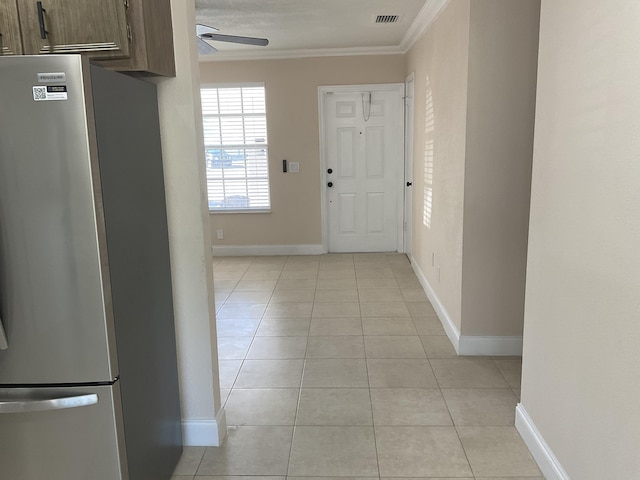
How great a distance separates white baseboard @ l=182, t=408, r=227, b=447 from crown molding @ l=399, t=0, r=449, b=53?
331cm

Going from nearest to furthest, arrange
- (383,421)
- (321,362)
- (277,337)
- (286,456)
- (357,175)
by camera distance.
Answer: (286,456), (383,421), (321,362), (277,337), (357,175)

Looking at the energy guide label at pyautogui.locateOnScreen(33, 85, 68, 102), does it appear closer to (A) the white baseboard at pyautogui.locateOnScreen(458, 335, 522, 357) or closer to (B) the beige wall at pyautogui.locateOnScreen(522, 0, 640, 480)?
(B) the beige wall at pyautogui.locateOnScreen(522, 0, 640, 480)

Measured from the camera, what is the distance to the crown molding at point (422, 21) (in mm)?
3857

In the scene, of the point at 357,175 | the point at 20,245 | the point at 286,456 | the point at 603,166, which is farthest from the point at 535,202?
the point at 357,175

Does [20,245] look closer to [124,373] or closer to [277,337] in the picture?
[124,373]

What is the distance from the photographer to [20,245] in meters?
1.49

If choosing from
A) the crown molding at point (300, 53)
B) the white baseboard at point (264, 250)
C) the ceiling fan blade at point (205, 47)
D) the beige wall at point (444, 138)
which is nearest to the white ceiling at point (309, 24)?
the crown molding at point (300, 53)

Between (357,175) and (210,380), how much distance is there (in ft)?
14.2

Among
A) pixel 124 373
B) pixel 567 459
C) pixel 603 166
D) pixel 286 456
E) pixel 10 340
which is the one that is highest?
pixel 603 166

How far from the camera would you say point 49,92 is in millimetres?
1409

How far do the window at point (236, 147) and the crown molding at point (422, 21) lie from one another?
6.16 feet

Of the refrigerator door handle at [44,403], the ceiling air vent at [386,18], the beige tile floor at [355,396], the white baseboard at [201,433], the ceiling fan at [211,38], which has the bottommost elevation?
the beige tile floor at [355,396]

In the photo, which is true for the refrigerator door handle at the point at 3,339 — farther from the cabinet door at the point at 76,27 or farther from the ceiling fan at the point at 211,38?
the ceiling fan at the point at 211,38

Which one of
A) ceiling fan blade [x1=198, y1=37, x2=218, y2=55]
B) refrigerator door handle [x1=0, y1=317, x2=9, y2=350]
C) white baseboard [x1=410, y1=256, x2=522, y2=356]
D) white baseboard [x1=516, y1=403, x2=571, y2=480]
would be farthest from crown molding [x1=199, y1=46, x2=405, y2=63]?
refrigerator door handle [x1=0, y1=317, x2=9, y2=350]
